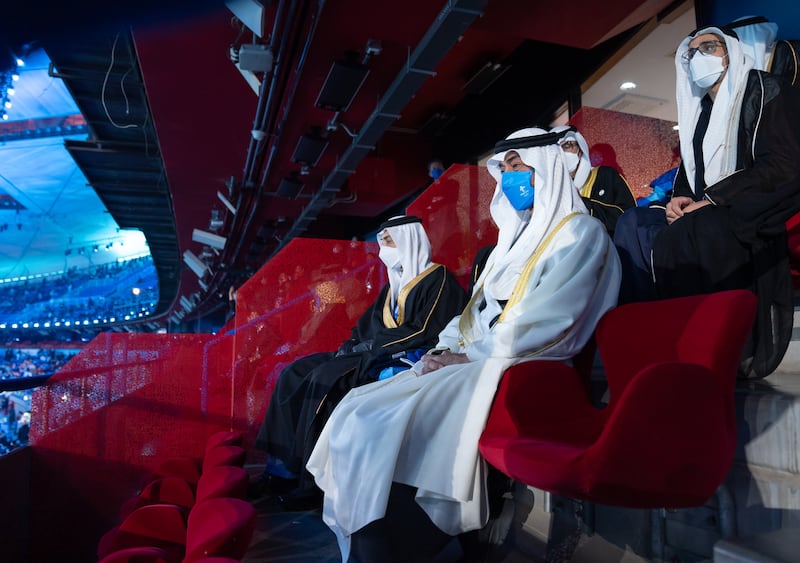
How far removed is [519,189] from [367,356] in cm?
132

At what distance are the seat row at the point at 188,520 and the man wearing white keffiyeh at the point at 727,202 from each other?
1540 millimetres

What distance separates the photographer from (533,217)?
7.00 ft

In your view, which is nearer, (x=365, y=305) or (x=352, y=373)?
(x=352, y=373)

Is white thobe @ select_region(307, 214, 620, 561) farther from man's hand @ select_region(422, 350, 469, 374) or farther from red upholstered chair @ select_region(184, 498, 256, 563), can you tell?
red upholstered chair @ select_region(184, 498, 256, 563)

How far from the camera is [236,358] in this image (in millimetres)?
4383

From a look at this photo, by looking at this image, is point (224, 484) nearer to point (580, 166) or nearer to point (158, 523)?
point (158, 523)

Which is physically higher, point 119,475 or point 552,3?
point 552,3

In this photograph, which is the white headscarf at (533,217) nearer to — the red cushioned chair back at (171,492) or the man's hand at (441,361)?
the man's hand at (441,361)

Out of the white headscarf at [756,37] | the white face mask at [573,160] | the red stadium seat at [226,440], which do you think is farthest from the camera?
the red stadium seat at [226,440]

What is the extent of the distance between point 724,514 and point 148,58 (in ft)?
19.1

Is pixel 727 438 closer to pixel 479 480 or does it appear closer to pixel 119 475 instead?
pixel 479 480

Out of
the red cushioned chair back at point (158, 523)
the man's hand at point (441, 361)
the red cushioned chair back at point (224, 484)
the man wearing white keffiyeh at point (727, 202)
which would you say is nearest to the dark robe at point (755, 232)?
the man wearing white keffiyeh at point (727, 202)

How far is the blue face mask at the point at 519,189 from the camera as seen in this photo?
2.20m

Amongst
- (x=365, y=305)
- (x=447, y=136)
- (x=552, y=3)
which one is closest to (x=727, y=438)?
(x=365, y=305)
